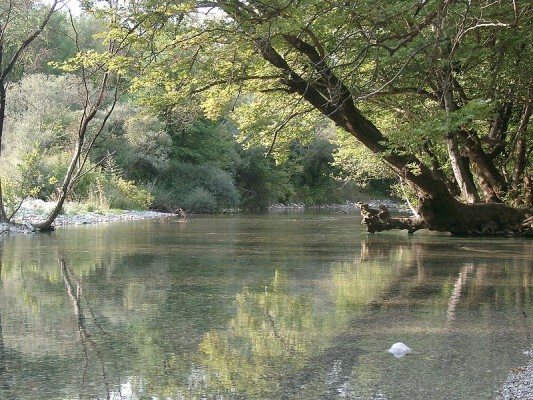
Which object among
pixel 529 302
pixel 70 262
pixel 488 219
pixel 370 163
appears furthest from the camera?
pixel 370 163

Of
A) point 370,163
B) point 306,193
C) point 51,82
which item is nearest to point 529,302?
point 370,163

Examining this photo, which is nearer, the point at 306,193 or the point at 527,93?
the point at 527,93

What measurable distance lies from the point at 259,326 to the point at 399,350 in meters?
1.36

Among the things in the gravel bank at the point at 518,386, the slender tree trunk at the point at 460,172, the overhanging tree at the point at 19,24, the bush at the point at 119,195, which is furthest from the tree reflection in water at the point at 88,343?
the bush at the point at 119,195

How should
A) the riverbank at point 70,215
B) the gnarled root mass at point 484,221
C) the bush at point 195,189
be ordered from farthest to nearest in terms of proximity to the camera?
the bush at point 195,189
the riverbank at point 70,215
the gnarled root mass at point 484,221

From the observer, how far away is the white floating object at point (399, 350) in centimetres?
510

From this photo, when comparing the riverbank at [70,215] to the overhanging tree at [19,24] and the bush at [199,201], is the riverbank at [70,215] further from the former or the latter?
the bush at [199,201]

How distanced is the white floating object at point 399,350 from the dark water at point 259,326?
61mm

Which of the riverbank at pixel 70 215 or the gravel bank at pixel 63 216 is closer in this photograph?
the gravel bank at pixel 63 216

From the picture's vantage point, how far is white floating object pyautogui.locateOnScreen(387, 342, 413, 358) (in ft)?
16.7

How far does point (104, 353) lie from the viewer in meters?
5.06

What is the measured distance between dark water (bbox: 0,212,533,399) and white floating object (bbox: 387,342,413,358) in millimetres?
61

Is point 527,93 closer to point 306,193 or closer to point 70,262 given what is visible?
point 70,262

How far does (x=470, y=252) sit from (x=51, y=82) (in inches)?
1438
